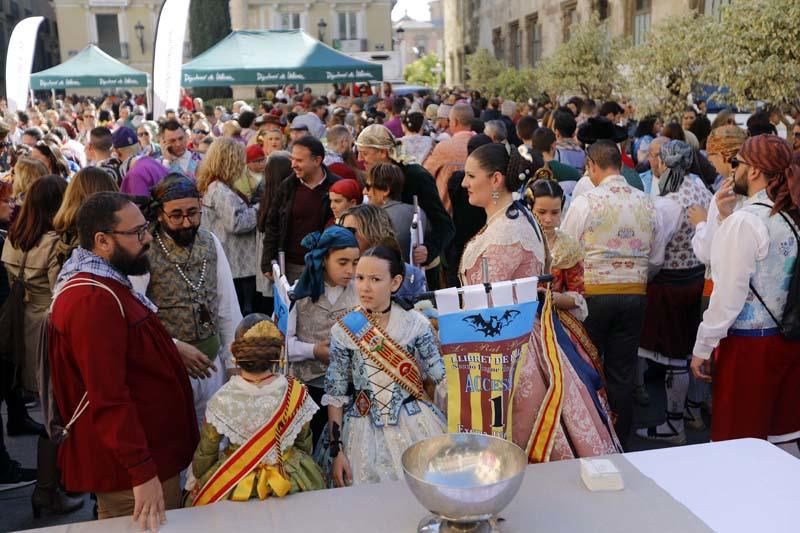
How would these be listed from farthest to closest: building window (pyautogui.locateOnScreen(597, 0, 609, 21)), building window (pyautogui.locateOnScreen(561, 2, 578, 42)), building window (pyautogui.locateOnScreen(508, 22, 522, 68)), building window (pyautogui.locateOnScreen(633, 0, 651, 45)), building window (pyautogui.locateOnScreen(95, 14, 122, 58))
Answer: building window (pyautogui.locateOnScreen(95, 14, 122, 58)) → building window (pyautogui.locateOnScreen(508, 22, 522, 68)) → building window (pyautogui.locateOnScreen(561, 2, 578, 42)) → building window (pyautogui.locateOnScreen(597, 0, 609, 21)) → building window (pyautogui.locateOnScreen(633, 0, 651, 45))

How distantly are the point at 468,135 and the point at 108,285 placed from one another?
4.96 metres

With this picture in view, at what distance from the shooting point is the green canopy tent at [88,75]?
1705 cm

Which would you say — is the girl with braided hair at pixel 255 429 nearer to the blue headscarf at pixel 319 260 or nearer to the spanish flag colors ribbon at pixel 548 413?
the blue headscarf at pixel 319 260

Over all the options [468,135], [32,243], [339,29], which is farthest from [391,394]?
[339,29]

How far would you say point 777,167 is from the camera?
343cm

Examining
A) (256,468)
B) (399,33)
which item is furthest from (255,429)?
(399,33)

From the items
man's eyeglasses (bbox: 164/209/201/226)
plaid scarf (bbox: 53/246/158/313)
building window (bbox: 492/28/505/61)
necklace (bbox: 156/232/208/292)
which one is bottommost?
necklace (bbox: 156/232/208/292)

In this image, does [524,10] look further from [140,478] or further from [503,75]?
[140,478]

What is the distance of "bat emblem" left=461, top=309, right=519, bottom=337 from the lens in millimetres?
2684

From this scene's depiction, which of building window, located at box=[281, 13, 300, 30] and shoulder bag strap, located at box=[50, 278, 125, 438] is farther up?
building window, located at box=[281, 13, 300, 30]

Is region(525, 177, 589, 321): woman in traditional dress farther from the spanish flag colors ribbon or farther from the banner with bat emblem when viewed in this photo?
the banner with bat emblem

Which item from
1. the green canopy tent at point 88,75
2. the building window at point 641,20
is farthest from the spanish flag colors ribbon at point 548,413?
the building window at point 641,20

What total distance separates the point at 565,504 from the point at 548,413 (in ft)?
2.66

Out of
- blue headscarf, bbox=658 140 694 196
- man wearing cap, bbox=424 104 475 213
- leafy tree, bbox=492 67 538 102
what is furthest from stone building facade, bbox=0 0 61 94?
blue headscarf, bbox=658 140 694 196
